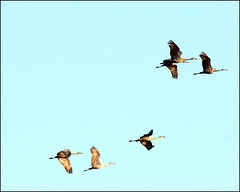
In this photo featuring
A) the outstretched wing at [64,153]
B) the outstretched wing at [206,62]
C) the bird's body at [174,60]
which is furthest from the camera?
the outstretched wing at [206,62]

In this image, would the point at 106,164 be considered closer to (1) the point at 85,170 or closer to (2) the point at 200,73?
(1) the point at 85,170

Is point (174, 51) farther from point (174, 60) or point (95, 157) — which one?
point (95, 157)

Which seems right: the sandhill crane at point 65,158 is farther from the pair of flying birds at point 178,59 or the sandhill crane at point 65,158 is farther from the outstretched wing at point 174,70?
the outstretched wing at point 174,70

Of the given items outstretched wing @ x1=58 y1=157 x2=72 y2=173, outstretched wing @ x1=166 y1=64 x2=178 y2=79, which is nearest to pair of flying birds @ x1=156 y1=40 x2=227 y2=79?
outstretched wing @ x1=166 y1=64 x2=178 y2=79

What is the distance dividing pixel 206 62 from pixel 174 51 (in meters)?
3.63

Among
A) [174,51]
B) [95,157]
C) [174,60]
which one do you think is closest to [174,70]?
[174,60]

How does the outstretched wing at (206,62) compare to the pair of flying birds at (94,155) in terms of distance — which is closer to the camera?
the pair of flying birds at (94,155)

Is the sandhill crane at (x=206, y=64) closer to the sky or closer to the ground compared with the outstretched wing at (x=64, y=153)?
closer to the sky

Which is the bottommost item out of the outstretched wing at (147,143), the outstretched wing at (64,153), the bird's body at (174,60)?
the outstretched wing at (64,153)

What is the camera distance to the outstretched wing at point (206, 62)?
63.4m

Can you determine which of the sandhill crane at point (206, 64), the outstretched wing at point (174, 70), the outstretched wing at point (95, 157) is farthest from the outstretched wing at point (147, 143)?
the sandhill crane at point (206, 64)

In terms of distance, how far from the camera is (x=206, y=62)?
64.4 meters

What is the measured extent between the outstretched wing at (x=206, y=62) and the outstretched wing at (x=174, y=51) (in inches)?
85.0

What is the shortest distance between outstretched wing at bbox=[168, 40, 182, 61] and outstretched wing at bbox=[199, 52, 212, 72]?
2.16m
